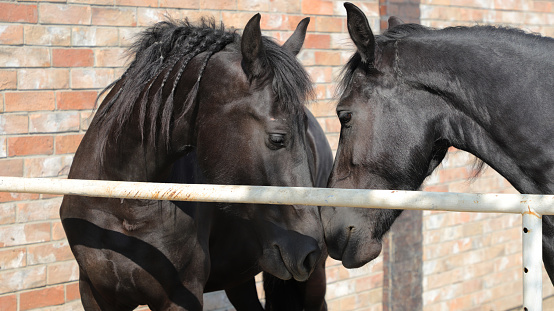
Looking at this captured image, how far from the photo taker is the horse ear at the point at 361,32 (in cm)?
235

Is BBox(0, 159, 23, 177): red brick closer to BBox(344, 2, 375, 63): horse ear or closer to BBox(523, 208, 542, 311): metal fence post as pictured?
BBox(344, 2, 375, 63): horse ear

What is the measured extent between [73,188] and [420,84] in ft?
4.27

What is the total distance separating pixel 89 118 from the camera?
140 inches

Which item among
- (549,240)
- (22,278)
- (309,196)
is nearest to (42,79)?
(22,278)

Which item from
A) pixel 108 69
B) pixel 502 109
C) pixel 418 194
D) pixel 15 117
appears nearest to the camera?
pixel 418 194

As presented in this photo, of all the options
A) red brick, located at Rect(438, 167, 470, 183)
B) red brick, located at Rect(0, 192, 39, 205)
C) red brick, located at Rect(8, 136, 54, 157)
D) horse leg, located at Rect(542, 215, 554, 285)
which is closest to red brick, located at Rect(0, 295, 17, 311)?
red brick, located at Rect(0, 192, 39, 205)

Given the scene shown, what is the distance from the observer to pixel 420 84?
2451 mm

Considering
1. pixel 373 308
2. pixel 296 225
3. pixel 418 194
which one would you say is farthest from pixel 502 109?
pixel 373 308

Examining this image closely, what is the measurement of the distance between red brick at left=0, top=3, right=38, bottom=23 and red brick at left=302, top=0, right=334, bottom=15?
1939 millimetres

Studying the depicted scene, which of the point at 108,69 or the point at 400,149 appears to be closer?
the point at 400,149

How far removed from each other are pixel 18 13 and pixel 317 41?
2134 millimetres

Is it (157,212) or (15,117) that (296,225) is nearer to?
(157,212)

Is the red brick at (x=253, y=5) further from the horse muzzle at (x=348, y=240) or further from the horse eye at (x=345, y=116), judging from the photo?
the horse muzzle at (x=348, y=240)

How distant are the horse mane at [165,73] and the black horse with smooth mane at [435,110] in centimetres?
27
